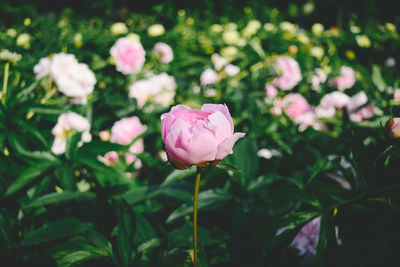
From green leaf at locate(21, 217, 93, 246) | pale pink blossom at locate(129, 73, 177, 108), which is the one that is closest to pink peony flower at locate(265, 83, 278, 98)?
pale pink blossom at locate(129, 73, 177, 108)

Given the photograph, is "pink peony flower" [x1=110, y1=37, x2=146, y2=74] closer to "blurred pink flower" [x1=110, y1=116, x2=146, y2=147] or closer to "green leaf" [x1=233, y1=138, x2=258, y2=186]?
"blurred pink flower" [x1=110, y1=116, x2=146, y2=147]

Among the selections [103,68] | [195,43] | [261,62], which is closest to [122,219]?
[103,68]

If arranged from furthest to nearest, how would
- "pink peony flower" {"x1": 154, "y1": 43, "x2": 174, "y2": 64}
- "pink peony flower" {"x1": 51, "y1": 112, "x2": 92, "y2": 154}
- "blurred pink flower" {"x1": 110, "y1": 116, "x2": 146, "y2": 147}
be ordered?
"pink peony flower" {"x1": 154, "y1": 43, "x2": 174, "y2": 64}
"blurred pink flower" {"x1": 110, "y1": 116, "x2": 146, "y2": 147}
"pink peony flower" {"x1": 51, "y1": 112, "x2": 92, "y2": 154}

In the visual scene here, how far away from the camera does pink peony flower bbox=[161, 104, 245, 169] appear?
0.44 m

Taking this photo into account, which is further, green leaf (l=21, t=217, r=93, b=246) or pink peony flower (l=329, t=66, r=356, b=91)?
pink peony flower (l=329, t=66, r=356, b=91)

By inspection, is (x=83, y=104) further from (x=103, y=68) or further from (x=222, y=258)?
(x=222, y=258)

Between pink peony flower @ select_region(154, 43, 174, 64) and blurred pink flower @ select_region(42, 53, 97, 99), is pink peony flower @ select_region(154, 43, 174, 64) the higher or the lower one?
the lower one

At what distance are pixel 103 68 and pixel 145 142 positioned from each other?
725 millimetres

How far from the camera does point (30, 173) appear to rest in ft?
2.42

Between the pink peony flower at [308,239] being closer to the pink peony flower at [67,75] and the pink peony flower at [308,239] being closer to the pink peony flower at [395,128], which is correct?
the pink peony flower at [395,128]

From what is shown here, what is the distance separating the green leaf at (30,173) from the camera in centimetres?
72

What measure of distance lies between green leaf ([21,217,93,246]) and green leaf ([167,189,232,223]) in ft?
0.65

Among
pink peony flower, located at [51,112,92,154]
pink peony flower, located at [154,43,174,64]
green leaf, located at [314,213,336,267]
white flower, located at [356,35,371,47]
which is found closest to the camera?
green leaf, located at [314,213,336,267]

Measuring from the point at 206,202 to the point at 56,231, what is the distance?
0.34 m
